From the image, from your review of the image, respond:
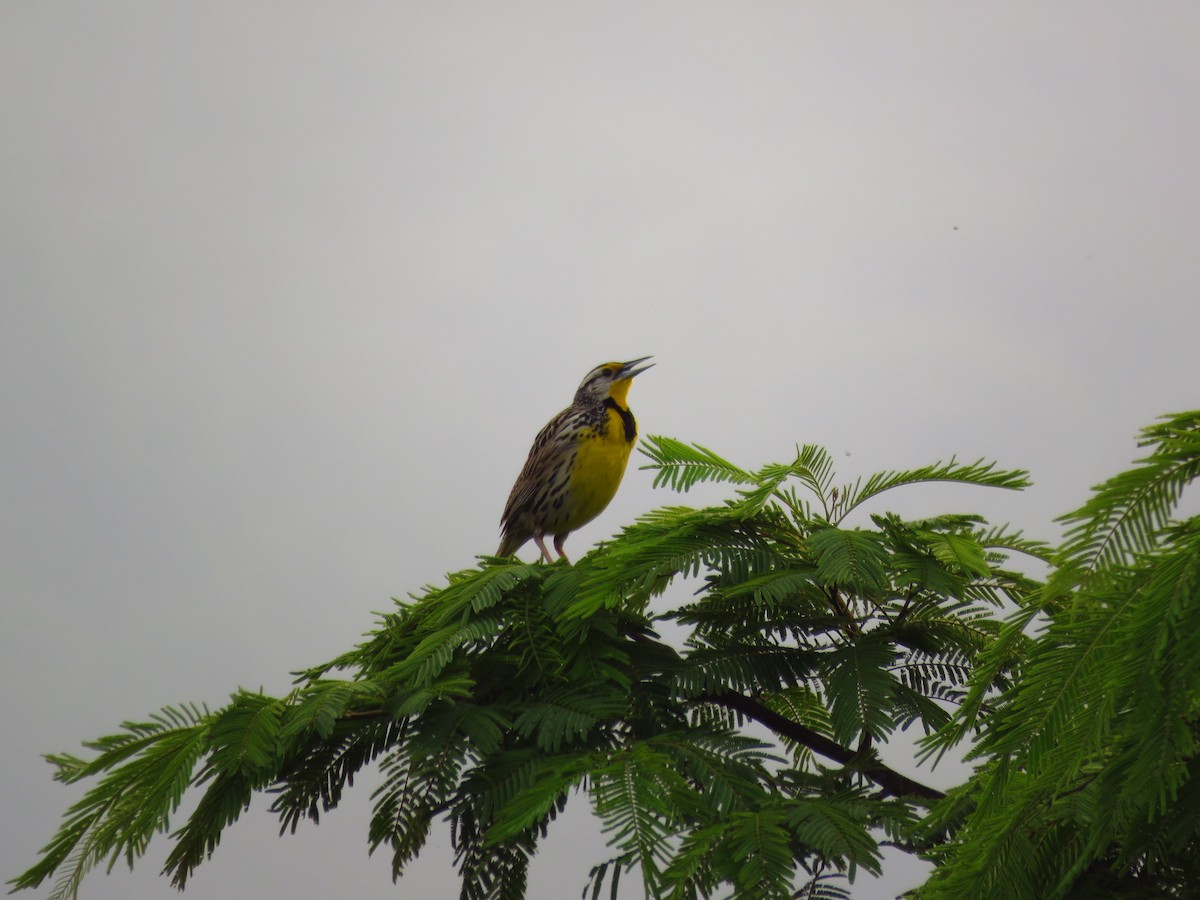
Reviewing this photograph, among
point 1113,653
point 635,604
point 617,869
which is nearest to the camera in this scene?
point 1113,653

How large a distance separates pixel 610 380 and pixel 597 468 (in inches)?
18.2

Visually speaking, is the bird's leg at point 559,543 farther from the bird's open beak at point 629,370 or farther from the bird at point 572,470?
the bird's open beak at point 629,370

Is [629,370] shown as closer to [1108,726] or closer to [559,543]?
[559,543]

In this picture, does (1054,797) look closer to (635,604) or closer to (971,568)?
(971,568)

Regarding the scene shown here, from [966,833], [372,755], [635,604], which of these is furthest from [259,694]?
[966,833]

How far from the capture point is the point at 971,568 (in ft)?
5.45

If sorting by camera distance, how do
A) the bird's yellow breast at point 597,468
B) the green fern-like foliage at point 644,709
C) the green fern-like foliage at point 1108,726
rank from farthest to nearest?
the bird's yellow breast at point 597,468, the green fern-like foliage at point 644,709, the green fern-like foliage at point 1108,726

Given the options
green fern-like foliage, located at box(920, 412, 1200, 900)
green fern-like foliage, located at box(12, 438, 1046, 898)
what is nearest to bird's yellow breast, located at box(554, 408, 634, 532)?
green fern-like foliage, located at box(12, 438, 1046, 898)

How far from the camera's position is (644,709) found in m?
1.65

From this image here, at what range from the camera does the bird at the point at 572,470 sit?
3.80 meters

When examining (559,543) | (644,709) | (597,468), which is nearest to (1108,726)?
(644,709)

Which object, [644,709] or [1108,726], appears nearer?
[1108,726]

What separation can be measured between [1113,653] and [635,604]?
48.5 inches

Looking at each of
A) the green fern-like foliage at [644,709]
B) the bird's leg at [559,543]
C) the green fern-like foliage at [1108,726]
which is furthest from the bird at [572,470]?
the green fern-like foliage at [1108,726]
